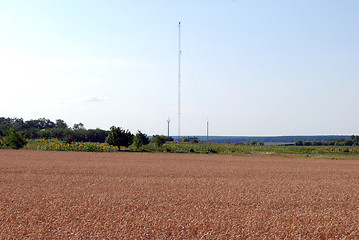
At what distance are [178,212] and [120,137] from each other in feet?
106

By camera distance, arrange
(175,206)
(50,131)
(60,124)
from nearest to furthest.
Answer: (175,206)
(50,131)
(60,124)

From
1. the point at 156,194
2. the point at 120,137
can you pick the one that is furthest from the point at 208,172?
the point at 120,137

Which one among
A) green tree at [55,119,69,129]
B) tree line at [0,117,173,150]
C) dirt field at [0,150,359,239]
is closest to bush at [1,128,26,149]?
tree line at [0,117,173,150]

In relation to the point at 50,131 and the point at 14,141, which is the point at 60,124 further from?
the point at 14,141

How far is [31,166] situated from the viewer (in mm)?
23625

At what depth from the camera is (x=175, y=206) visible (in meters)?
12.2

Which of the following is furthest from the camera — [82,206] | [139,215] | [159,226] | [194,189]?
[194,189]

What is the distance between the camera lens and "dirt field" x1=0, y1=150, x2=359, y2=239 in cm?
948

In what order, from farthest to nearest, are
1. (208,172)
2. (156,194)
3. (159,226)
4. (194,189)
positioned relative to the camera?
1. (208,172)
2. (194,189)
3. (156,194)
4. (159,226)

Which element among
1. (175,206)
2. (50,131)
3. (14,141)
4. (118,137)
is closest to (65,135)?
(50,131)

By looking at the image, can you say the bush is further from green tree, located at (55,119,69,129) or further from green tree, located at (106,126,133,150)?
green tree, located at (55,119,69,129)

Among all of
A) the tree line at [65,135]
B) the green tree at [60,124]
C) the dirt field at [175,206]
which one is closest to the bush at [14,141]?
the tree line at [65,135]

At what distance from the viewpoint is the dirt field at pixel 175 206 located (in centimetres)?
948

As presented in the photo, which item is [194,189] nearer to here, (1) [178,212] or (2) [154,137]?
(1) [178,212]
